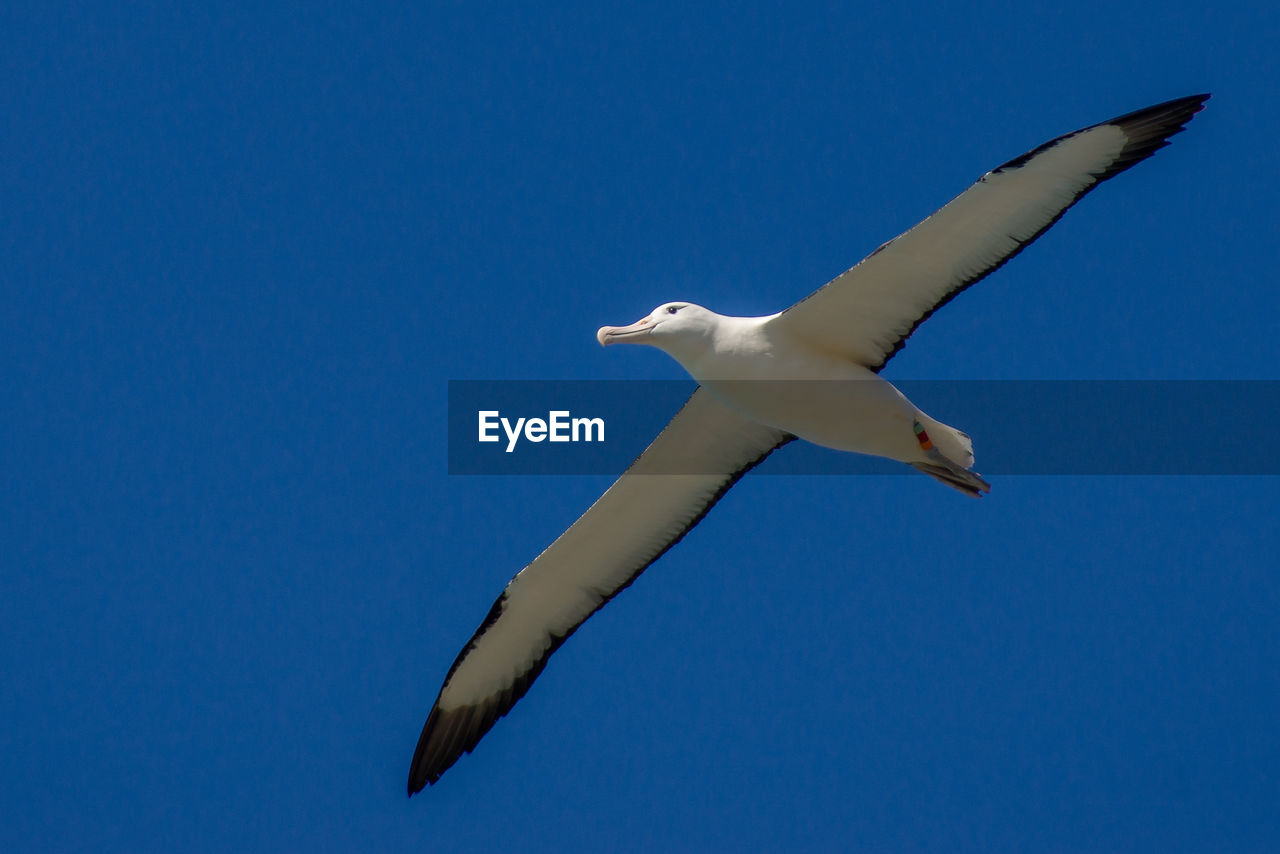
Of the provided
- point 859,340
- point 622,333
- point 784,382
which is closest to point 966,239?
point 859,340

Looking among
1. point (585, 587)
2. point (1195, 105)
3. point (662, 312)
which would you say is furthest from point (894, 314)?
point (585, 587)

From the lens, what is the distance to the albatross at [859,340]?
466 inches

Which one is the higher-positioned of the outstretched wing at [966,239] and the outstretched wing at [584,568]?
the outstretched wing at [966,239]

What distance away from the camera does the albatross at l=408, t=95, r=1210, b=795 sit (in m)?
11.8

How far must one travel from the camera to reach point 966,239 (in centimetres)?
1226

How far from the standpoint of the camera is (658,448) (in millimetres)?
13945

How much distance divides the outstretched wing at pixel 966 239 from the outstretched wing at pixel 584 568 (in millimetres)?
1657

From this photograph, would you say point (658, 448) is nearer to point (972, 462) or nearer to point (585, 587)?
point (585, 587)

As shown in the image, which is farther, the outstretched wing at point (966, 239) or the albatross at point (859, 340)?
the albatross at point (859, 340)

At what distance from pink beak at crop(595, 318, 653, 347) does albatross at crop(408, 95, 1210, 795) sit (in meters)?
0.01

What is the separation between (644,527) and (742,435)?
1324mm

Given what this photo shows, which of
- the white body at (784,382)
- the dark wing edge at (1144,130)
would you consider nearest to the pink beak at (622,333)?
the white body at (784,382)

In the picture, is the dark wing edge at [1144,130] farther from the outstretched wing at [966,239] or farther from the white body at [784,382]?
the white body at [784,382]

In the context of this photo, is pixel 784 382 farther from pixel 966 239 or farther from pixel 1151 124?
pixel 1151 124
